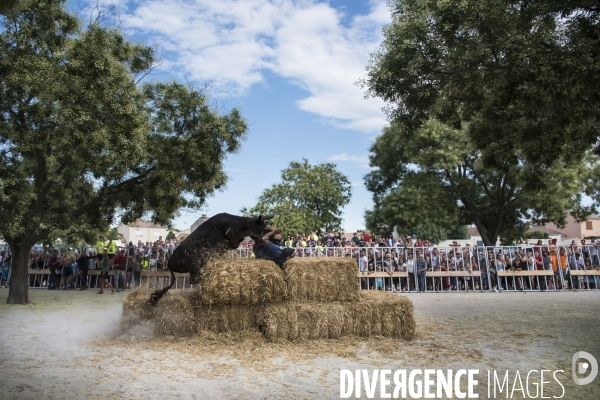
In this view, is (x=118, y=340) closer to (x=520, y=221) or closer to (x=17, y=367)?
(x=17, y=367)

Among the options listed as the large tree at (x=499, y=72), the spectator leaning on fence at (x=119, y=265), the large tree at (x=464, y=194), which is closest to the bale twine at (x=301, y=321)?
the large tree at (x=499, y=72)

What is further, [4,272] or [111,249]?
Answer: [4,272]

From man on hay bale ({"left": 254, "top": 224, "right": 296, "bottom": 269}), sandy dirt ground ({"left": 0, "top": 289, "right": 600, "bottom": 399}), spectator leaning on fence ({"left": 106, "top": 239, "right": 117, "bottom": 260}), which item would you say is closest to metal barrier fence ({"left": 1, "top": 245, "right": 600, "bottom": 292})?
spectator leaning on fence ({"left": 106, "top": 239, "right": 117, "bottom": 260})

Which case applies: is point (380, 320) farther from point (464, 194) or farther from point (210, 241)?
point (464, 194)

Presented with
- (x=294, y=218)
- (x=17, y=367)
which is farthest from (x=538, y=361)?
(x=294, y=218)

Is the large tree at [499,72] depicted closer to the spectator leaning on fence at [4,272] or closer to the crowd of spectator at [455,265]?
the crowd of spectator at [455,265]

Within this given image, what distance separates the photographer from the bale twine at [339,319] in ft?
24.1

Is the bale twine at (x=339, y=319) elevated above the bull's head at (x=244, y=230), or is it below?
below

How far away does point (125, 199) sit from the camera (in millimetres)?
15453

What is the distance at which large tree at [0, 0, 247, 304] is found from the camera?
1238 centimetres

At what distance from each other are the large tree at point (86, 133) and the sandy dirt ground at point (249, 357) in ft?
17.2

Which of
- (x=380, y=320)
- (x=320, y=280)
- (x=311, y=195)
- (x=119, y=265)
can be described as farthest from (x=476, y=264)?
(x=311, y=195)

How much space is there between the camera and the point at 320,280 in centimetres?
784

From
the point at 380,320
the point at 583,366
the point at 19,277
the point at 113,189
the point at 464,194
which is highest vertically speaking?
the point at 464,194
